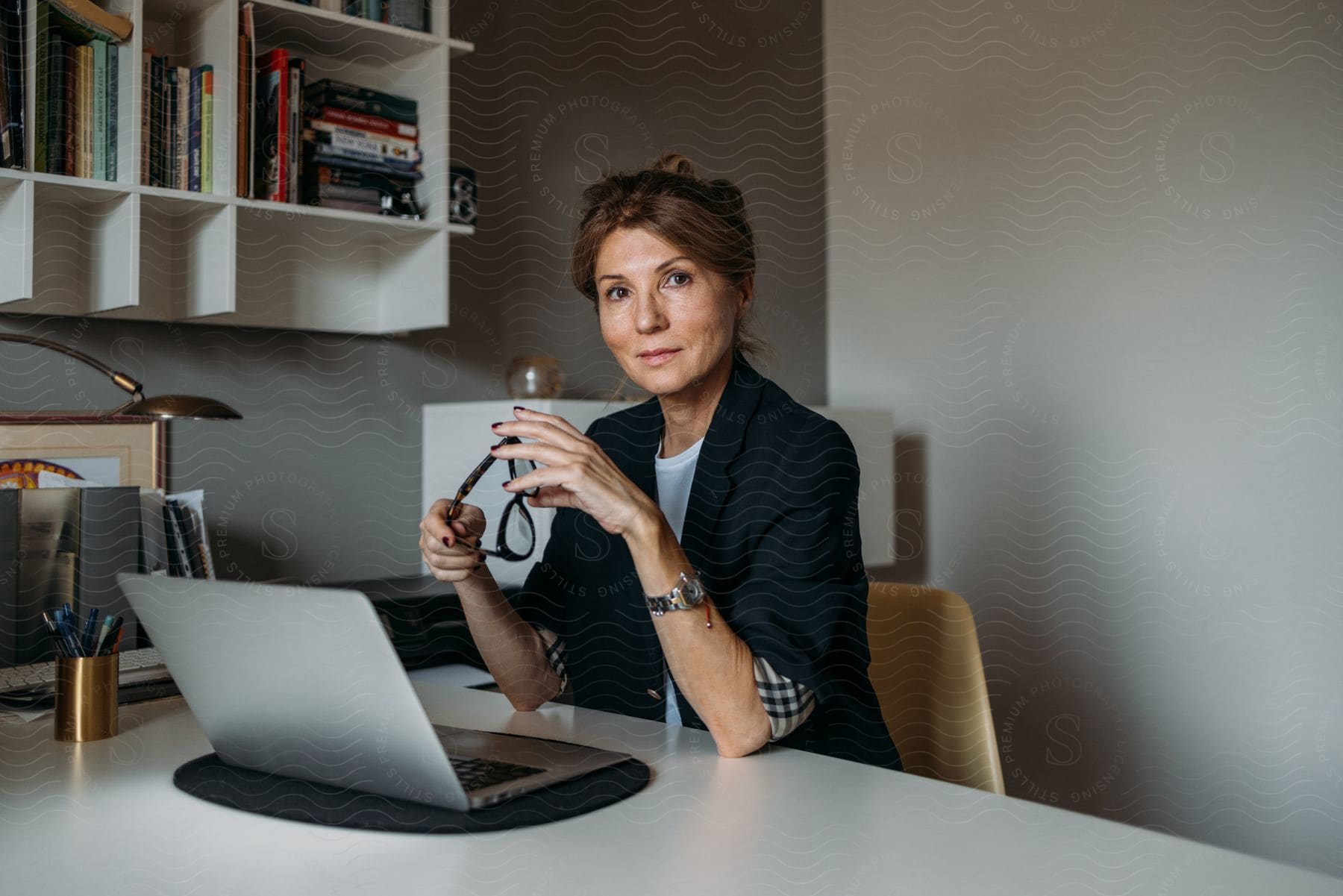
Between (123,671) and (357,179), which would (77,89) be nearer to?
(357,179)

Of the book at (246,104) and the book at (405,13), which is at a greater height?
the book at (405,13)

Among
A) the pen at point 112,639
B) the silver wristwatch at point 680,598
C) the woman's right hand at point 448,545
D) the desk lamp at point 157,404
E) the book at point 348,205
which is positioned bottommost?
the pen at point 112,639

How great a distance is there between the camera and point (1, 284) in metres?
1.57

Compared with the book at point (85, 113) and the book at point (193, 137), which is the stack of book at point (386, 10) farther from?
the book at point (85, 113)

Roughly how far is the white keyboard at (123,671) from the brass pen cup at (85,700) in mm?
151

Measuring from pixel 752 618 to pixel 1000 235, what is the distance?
5.69 feet

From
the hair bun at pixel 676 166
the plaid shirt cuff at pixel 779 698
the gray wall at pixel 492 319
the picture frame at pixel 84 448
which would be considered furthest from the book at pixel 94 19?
the plaid shirt cuff at pixel 779 698

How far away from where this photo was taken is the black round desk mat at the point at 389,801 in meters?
0.78

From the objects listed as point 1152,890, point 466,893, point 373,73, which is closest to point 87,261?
point 373,73

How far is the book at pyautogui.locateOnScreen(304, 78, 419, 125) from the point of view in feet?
5.94

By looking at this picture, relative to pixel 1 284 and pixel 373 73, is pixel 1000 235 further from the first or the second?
pixel 1 284

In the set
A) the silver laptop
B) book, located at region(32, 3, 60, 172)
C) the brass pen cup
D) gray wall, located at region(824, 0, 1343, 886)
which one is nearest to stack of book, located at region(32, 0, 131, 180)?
book, located at region(32, 3, 60, 172)

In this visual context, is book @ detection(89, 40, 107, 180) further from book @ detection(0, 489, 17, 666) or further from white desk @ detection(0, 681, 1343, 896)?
white desk @ detection(0, 681, 1343, 896)

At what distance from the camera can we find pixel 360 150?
185 cm
